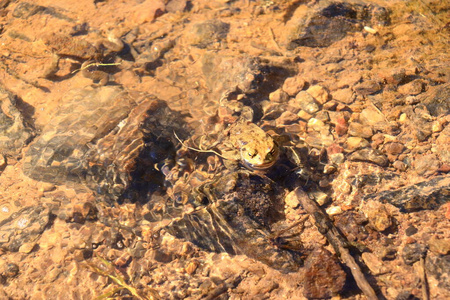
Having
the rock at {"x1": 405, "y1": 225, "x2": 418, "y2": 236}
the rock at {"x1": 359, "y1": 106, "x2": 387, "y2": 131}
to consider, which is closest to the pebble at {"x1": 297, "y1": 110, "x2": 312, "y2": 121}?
the rock at {"x1": 359, "y1": 106, "x2": 387, "y2": 131}

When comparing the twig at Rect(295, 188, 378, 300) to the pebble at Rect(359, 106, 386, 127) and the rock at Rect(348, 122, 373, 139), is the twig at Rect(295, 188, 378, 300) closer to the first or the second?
the rock at Rect(348, 122, 373, 139)

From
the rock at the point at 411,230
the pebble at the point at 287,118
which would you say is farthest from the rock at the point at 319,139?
the rock at the point at 411,230

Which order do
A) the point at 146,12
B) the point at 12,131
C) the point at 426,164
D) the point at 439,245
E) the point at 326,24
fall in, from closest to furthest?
1. the point at 439,245
2. the point at 426,164
3. the point at 12,131
4. the point at 326,24
5. the point at 146,12

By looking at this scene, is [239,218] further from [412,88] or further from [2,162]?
[2,162]

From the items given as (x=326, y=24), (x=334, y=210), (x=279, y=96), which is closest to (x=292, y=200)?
(x=334, y=210)

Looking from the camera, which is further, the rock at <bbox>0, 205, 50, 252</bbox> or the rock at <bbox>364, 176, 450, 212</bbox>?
the rock at <bbox>0, 205, 50, 252</bbox>

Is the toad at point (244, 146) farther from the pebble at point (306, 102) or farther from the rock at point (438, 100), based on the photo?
the rock at point (438, 100)
